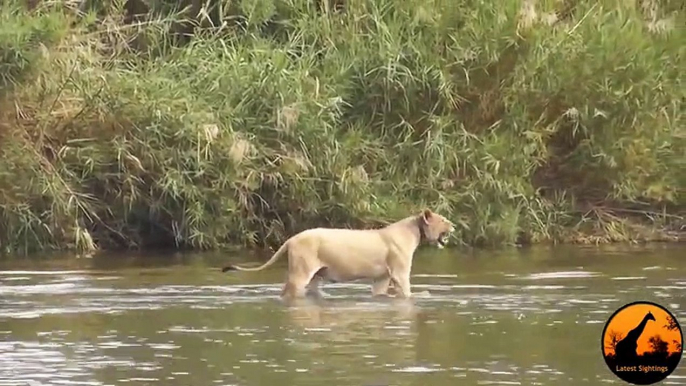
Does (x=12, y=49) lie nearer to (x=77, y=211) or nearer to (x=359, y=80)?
(x=77, y=211)

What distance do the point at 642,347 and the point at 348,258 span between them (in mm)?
5042

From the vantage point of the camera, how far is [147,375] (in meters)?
11.3

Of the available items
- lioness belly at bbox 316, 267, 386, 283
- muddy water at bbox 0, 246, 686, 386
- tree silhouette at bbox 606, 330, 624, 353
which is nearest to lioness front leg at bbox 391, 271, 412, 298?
lioness belly at bbox 316, 267, 386, 283

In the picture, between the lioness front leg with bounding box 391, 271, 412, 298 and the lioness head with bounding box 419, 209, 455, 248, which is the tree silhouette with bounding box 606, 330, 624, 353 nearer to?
the lioness front leg with bounding box 391, 271, 412, 298

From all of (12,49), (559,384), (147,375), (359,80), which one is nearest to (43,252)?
(12,49)

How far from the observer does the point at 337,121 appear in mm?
21016

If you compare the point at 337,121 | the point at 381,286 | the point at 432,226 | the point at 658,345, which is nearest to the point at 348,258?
the point at 381,286

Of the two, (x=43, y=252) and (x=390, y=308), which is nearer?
(x=390, y=308)

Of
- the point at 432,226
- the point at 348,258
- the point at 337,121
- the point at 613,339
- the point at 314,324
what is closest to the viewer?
the point at 613,339

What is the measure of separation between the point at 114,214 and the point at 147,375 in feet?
29.8

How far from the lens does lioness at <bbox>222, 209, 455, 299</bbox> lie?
15109mm

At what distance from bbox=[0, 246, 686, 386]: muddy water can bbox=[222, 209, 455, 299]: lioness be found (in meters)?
0.26

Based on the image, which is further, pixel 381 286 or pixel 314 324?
pixel 381 286

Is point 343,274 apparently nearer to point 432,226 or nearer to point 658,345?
point 432,226
